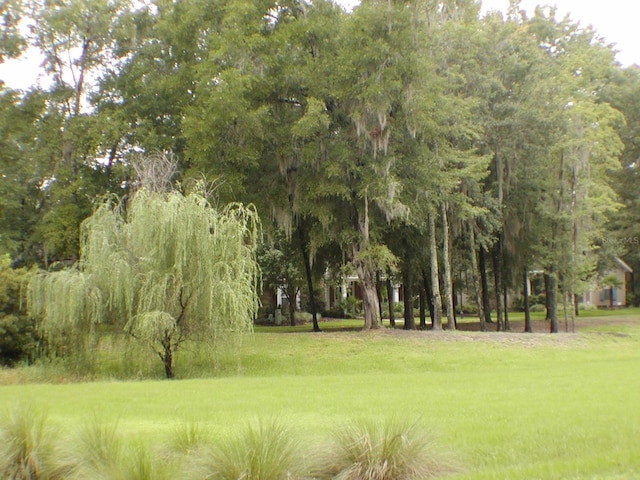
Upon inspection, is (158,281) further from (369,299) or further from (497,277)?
(497,277)

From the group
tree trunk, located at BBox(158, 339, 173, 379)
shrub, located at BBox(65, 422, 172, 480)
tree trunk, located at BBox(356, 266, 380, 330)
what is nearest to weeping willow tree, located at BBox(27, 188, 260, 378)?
tree trunk, located at BBox(158, 339, 173, 379)

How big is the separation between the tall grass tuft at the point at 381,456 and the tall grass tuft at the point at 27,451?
319 centimetres

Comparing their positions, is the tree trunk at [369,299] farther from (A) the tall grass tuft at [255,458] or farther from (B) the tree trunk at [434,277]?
(A) the tall grass tuft at [255,458]

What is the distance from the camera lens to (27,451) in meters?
7.99

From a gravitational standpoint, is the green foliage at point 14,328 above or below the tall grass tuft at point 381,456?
above

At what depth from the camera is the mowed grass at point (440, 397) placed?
8.24 metres

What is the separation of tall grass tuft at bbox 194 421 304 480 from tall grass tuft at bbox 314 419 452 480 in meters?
0.40

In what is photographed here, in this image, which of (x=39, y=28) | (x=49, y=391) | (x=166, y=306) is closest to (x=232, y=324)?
(x=166, y=306)

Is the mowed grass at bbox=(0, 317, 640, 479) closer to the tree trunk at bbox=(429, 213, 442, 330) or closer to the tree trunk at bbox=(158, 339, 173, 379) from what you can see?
the tree trunk at bbox=(158, 339, 173, 379)

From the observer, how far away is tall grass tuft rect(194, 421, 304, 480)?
7.29m

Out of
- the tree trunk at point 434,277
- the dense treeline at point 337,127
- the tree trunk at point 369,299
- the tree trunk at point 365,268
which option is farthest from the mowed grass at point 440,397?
the dense treeline at point 337,127

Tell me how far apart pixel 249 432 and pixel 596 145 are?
28.0 m

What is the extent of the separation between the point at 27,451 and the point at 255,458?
2.85 m

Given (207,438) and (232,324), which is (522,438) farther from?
(232,324)
